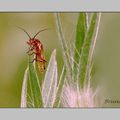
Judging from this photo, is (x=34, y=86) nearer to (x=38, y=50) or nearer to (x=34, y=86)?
(x=34, y=86)

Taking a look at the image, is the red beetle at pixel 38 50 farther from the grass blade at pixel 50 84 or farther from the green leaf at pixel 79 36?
the green leaf at pixel 79 36

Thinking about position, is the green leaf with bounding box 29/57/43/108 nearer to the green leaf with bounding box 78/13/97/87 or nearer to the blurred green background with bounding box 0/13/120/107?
the blurred green background with bounding box 0/13/120/107

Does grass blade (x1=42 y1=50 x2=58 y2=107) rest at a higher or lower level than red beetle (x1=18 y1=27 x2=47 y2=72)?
lower

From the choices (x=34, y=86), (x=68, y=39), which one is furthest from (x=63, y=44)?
(x=34, y=86)

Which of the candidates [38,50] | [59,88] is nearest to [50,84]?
[59,88]

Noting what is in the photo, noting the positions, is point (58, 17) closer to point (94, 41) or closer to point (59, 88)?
point (94, 41)

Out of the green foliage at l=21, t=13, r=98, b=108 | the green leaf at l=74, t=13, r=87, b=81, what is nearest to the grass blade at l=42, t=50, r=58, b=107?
the green foliage at l=21, t=13, r=98, b=108

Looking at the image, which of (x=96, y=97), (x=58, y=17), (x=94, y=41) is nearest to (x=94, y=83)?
(x=96, y=97)

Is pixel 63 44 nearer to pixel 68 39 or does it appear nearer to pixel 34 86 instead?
pixel 68 39

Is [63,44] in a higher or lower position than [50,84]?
higher
